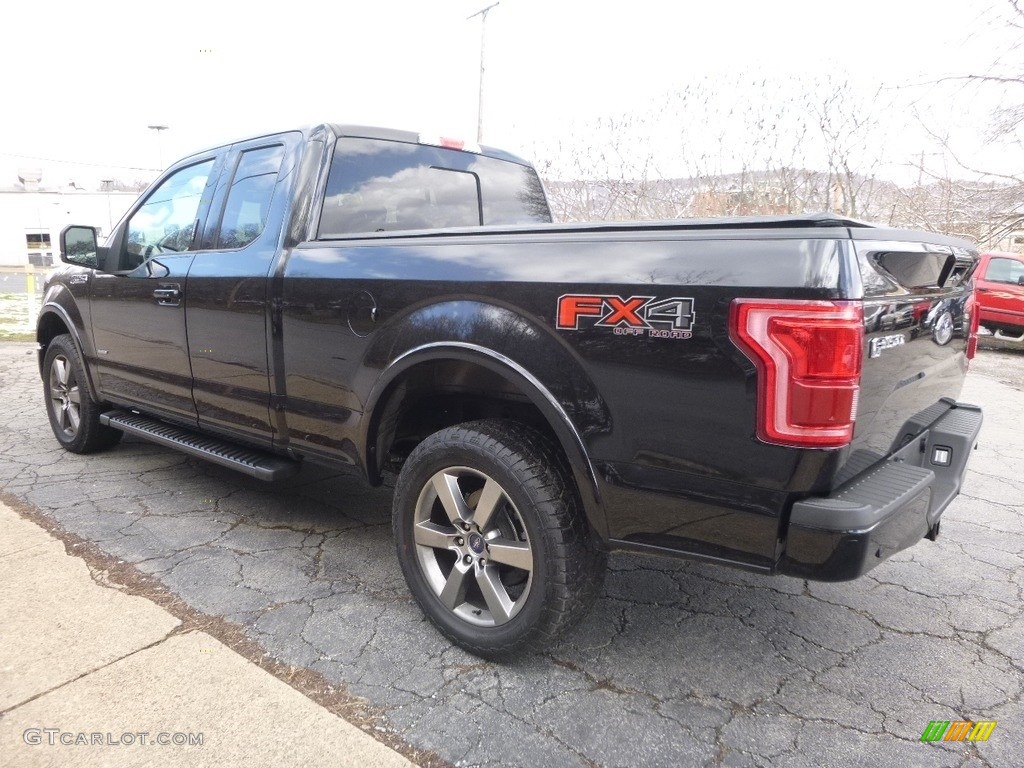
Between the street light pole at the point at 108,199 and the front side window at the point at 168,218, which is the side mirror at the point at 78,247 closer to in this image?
the front side window at the point at 168,218

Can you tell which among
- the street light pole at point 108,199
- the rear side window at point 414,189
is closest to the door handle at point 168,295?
the rear side window at point 414,189

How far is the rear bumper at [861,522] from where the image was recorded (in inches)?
71.6

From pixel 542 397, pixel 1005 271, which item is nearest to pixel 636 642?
pixel 542 397

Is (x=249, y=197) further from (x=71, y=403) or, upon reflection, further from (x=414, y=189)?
(x=71, y=403)

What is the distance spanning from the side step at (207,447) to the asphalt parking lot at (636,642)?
40 centimetres

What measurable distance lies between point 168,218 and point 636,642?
10.8 feet

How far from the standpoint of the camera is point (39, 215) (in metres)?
52.6

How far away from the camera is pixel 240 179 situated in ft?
11.5

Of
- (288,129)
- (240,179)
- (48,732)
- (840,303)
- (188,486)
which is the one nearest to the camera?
(840,303)

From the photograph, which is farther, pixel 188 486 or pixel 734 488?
pixel 188 486

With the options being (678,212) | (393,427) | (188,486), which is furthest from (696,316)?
(678,212)

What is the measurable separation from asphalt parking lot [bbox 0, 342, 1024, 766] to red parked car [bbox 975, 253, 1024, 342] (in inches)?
419

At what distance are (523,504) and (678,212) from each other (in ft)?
30.8

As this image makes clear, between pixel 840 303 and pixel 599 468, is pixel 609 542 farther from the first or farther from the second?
pixel 840 303
